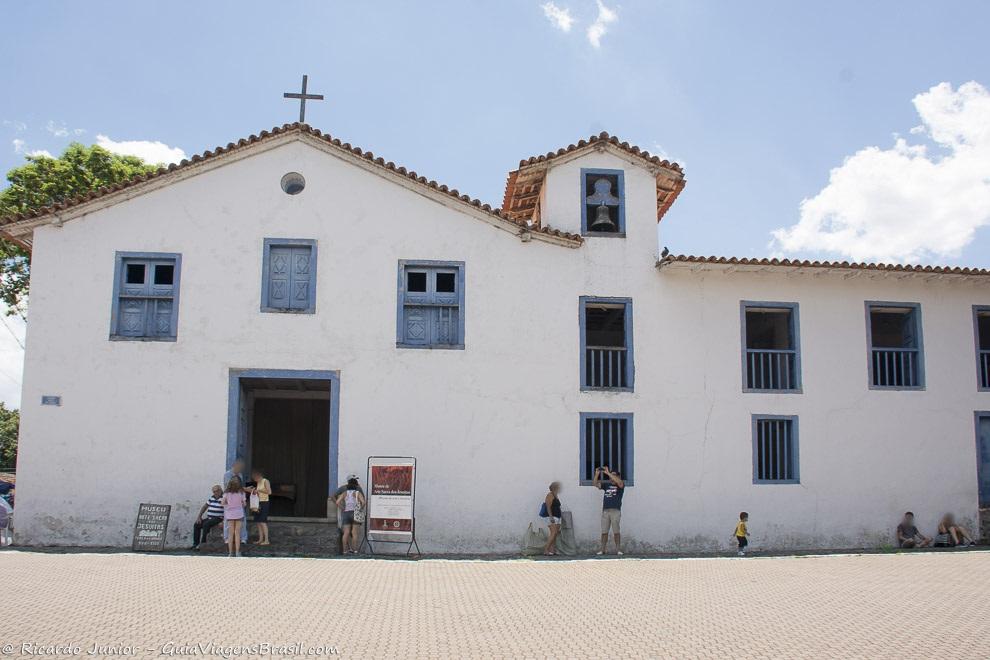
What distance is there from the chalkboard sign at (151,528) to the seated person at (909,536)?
13.8 metres

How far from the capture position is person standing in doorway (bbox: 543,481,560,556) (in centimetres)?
1612

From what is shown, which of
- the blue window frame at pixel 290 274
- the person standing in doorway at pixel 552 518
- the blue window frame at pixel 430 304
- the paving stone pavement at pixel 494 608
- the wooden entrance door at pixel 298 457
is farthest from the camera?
the wooden entrance door at pixel 298 457

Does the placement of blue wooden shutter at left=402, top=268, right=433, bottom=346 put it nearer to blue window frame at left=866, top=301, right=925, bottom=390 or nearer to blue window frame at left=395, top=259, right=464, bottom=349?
blue window frame at left=395, top=259, right=464, bottom=349

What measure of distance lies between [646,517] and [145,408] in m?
9.39

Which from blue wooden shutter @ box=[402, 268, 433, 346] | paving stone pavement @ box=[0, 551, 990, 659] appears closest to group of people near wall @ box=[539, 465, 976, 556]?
paving stone pavement @ box=[0, 551, 990, 659]

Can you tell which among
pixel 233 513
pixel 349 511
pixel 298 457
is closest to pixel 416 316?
pixel 349 511

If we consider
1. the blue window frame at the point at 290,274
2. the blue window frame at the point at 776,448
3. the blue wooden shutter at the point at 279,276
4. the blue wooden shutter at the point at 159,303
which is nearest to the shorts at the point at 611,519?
the blue window frame at the point at 776,448

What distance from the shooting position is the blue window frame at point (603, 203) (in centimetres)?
1786

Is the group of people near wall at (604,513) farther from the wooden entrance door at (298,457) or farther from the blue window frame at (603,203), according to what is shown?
the wooden entrance door at (298,457)

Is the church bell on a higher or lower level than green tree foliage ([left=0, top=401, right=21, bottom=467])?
higher

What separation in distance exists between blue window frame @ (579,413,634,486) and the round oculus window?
6871 mm

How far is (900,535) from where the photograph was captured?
1745 centimetres

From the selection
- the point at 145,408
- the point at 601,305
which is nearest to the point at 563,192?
the point at 601,305

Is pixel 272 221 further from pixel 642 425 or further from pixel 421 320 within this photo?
pixel 642 425
